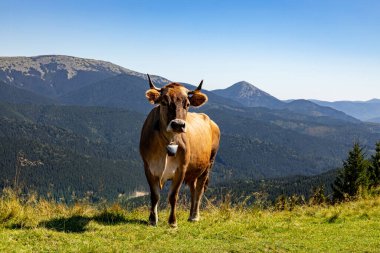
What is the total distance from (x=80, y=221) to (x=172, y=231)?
2.24 metres

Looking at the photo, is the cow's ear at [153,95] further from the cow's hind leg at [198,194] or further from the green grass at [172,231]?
the cow's hind leg at [198,194]

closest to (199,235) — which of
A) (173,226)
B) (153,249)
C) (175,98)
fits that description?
(173,226)

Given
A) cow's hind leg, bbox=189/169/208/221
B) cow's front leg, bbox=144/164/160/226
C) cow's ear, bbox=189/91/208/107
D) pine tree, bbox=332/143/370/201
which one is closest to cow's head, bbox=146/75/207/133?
cow's ear, bbox=189/91/208/107

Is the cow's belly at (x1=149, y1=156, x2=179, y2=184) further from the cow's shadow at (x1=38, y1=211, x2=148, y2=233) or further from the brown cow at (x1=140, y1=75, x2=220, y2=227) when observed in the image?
the cow's shadow at (x1=38, y1=211, x2=148, y2=233)

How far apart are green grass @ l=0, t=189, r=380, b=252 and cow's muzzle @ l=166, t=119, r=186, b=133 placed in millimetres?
2411

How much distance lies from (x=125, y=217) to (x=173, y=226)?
1539 millimetres

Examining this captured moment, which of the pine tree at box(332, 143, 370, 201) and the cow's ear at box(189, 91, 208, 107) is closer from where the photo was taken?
the cow's ear at box(189, 91, 208, 107)

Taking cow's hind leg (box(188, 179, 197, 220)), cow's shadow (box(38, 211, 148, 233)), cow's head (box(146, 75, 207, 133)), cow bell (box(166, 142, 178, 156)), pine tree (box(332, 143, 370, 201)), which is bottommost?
pine tree (box(332, 143, 370, 201))

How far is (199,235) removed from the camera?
9.59m

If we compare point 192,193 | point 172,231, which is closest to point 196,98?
point 192,193

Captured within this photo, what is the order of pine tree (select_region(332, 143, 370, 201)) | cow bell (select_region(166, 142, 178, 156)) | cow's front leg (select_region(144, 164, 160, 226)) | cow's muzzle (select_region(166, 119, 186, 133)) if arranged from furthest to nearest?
pine tree (select_region(332, 143, 370, 201)) < cow's front leg (select_region(144, 164, 160, 226)) < cow bell (select_region(166, 142, 178, 156)) < cow's muzzle (select_region(166, 119, 186, 133))

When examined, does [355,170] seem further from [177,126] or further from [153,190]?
[177,126]

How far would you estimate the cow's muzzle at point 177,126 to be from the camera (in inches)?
360

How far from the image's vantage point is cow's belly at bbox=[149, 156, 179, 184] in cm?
1000
